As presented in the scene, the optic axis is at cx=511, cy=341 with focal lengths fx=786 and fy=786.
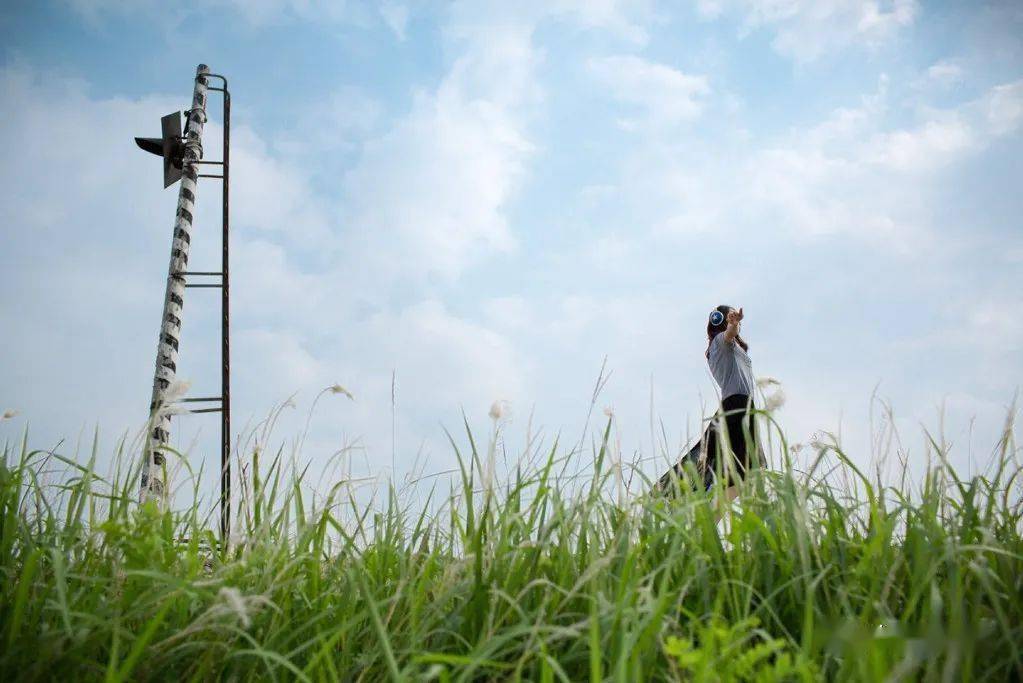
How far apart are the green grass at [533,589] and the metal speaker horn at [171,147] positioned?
10.4 m

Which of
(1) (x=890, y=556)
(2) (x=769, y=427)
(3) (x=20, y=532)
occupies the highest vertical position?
(2) (x=769, y=427)

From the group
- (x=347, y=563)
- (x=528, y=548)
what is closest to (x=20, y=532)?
(x=347, y=563)

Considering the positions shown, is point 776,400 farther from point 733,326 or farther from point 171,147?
point 171,147

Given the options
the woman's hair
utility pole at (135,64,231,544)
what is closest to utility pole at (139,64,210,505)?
utility pole at (135,64,231,544)

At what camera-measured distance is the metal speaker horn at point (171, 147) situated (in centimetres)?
1248

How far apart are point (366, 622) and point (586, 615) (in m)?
0.77

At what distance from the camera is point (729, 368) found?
7.29 metres

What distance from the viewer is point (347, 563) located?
2.82 m

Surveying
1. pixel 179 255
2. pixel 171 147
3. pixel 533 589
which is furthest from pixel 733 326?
pixel 171 147

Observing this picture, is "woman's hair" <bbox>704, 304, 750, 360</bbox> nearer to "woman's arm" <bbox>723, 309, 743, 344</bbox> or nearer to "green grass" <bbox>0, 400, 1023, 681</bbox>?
"woman's arm" <bbox>723, 309, 743, 344</bbox>

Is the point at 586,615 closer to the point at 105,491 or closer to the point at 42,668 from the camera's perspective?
the point at 42,668

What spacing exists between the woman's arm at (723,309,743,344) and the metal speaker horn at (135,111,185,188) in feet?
30.3

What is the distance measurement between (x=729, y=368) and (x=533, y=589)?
533cm

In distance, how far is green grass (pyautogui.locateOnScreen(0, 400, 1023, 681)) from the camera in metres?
1.99
